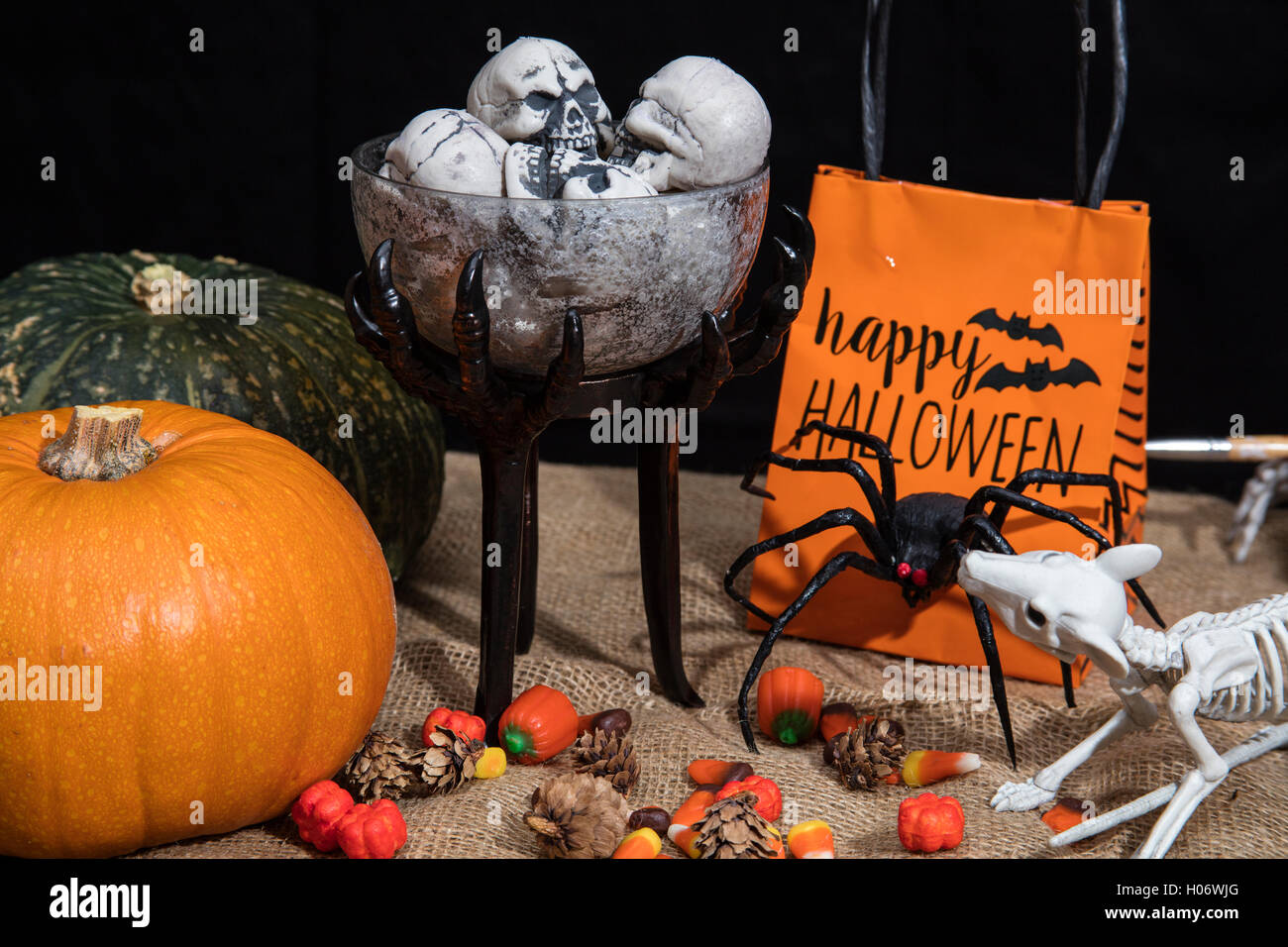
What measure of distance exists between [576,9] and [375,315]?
131cm

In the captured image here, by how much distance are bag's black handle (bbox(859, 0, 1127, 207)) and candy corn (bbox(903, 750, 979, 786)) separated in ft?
2.72

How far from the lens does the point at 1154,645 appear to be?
143cm

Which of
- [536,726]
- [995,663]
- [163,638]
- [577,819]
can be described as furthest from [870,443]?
[163,638]

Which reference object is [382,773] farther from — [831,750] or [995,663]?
[995,663]

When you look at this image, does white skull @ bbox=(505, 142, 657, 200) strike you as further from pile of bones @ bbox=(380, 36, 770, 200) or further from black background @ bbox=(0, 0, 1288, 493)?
black background @ bbox=(0, 0, 1288, 493)

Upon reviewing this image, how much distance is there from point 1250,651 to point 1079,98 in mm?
875

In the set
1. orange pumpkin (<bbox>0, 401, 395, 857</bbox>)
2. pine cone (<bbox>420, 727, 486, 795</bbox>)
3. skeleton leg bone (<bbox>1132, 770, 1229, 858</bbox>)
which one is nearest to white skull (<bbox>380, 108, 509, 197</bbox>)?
orange pumpkin (<bbox>0, 401, 395, 857</bbox>)

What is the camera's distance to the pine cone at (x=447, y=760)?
1546mm

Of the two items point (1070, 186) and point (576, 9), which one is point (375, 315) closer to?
point (576, 9)

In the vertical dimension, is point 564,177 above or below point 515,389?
above

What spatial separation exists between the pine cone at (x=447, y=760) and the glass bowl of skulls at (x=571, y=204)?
17.4 inches

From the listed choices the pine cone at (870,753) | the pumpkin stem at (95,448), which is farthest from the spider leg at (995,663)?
the pumpkin stem at (95,448)

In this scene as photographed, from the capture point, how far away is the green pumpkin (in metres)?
1.82

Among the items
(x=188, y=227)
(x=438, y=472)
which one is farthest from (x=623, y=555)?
(x=188, y=227)
